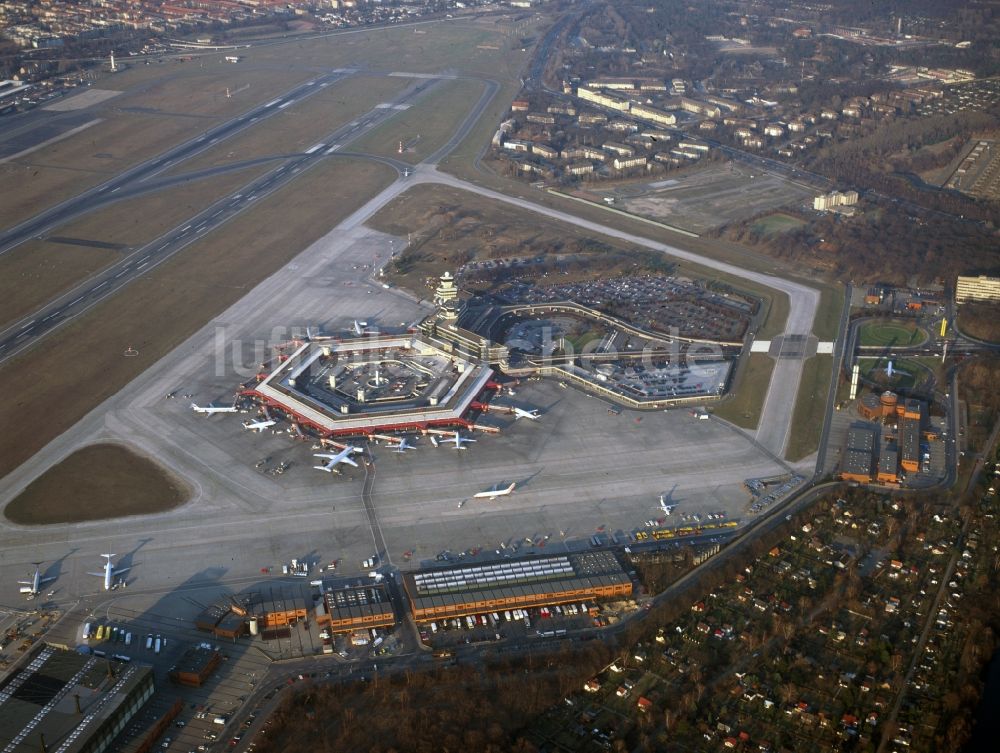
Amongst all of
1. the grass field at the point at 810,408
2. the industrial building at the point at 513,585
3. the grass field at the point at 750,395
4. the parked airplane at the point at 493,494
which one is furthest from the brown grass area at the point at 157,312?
the grass field at the point at 810,408

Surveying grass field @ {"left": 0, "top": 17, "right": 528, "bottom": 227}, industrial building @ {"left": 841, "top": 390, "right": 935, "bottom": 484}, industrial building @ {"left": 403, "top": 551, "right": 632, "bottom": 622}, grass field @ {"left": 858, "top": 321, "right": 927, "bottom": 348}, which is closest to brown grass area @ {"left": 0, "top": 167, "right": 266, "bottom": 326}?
grass field @ {"left": 0, "top": 17, "right": 528, "bottom": 227}

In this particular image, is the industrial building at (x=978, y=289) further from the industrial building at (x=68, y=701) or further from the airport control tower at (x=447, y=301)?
the industrial building at (x=68, y=701)

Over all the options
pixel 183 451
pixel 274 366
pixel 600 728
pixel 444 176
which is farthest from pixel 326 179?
Answer: pixel 600 728

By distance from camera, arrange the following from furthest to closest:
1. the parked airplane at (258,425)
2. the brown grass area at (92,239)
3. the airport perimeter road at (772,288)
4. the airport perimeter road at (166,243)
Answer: the brown grass area at (92,239) → the airport perimeter road at (166,243) → the airport perimeter road at (772,288) → the parked airplane at (258,425)

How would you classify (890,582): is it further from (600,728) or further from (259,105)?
(259,105)

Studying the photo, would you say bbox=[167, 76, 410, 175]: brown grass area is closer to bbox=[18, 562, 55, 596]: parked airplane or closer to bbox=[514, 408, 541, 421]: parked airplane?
bbox=[514, 408, 541, 421]: parked airplane
